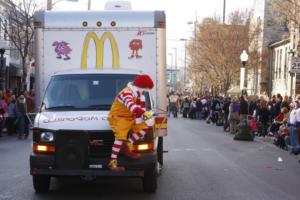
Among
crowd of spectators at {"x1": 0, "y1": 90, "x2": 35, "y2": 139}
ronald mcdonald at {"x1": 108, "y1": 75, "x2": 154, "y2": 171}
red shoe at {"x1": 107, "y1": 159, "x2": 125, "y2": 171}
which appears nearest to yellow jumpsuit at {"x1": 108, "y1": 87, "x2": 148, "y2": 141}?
ronald mcdonald at {"x1": 108, "y1": 75, "x2": 154, "y2": 171}

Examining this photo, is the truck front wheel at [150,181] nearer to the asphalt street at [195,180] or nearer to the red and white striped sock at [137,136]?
the asphalt street at [195,180]

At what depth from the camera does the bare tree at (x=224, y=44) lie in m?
46.4

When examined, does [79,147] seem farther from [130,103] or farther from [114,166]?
[130,103]

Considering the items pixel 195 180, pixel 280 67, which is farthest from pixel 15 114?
pixel 280 67

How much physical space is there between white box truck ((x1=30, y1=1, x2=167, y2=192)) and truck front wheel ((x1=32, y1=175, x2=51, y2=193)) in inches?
0.6

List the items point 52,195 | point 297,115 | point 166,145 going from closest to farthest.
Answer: point 52,195 < point 297,115 < point 166,145

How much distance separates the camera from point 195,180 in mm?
10273

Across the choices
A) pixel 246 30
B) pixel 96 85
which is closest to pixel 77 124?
→ pixel 96 85

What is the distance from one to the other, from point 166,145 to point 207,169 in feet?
17.2

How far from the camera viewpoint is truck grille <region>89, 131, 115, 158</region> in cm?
786

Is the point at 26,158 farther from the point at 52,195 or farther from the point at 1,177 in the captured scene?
the point at 52,195

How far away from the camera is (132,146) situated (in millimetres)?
7883

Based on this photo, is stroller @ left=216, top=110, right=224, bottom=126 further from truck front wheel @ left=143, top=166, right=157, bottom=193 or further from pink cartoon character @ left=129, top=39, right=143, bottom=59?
truck front wheel @ left=143, top=166, right=157, bottom=193

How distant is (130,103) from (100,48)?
257cm
